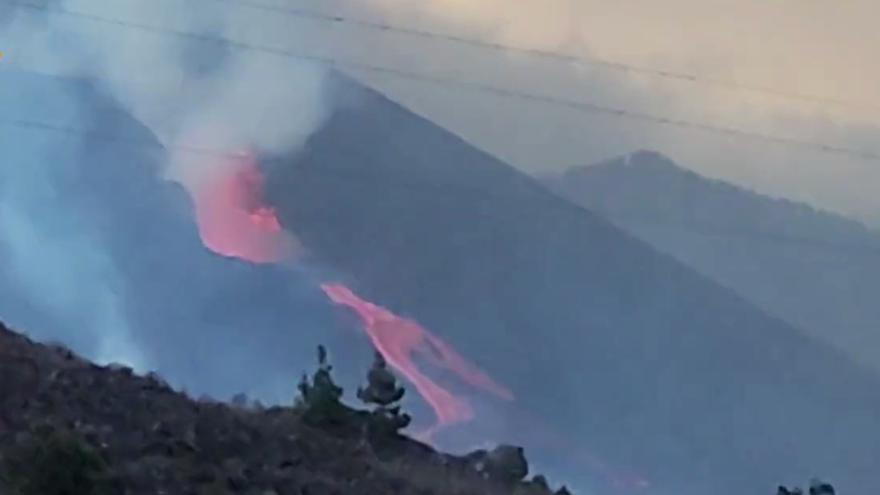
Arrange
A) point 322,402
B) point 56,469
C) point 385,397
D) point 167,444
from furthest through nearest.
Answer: point 385,397 < point 322,402 < point 167,444 < point 56,469

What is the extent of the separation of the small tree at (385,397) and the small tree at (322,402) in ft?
3.98

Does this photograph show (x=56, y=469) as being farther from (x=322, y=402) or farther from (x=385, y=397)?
(x=385, y=397)

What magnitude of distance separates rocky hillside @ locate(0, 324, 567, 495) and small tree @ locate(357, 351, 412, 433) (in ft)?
1.02

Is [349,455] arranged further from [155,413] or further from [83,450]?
[83,450]

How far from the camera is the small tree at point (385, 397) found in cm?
2811

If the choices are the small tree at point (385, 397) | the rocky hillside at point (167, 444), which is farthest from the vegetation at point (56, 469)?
the small tree at point (385, 397)

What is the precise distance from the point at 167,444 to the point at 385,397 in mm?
8877

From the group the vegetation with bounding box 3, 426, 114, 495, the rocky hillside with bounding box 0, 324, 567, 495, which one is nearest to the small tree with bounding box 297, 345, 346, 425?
the rocky hillside with bounding box 0, 324, 567, 495

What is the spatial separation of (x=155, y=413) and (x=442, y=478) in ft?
17.2

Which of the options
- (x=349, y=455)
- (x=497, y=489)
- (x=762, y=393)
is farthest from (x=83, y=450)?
(x=762, y=393)

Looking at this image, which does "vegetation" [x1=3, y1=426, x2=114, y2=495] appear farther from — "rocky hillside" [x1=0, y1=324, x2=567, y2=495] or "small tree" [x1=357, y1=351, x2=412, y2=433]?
"small tree" [x1=357, y1=351, x2=412, y2=433]

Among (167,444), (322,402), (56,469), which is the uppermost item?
(322,402)

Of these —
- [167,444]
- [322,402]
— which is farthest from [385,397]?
[167,444]

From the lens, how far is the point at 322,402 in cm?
2623
